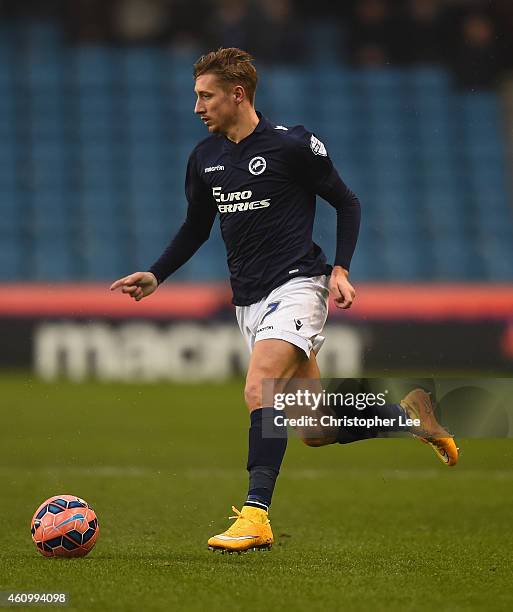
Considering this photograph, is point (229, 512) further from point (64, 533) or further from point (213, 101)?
point (213, 101)

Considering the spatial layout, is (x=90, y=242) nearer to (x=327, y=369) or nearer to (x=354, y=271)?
(x=354, y=271)

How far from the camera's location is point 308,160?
16.1 ft

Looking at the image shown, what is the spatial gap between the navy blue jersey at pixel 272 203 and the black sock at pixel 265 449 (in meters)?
0.52

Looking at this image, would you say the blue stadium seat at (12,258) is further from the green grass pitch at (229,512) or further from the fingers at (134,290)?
the fingers at (134,290)

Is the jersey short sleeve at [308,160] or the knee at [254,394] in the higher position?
the jersey short sleeve at [308,160]

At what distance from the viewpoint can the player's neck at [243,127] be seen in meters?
4.96

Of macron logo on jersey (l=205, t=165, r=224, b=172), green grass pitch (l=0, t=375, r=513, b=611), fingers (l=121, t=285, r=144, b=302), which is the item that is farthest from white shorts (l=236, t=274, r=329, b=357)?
green grass pitch (l=0, t=375, r=513, b=611)

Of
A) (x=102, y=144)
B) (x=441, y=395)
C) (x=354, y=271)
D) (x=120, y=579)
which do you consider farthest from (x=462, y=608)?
(x=102, y=144)

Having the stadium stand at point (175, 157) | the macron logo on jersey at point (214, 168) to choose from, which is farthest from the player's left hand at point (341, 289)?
the stadium stand at point (175, 157)

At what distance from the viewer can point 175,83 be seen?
61.5 feet

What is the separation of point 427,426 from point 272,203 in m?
1.17

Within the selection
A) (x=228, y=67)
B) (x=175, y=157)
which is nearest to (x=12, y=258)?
(x=175, y=157)

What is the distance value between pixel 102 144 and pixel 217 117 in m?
13.4

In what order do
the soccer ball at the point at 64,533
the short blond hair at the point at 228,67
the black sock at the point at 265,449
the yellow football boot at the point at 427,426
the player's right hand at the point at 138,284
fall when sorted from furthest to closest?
the yellow football boot at the point at 427,426, the player's right hand at the point at 138,284, the short blond hair at the point at 228,67, the black sock at the point at 265,449, the soccer ball at the point at 64,533
